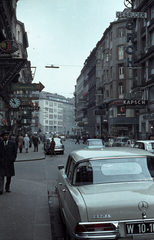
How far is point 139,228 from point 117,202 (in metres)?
0.39

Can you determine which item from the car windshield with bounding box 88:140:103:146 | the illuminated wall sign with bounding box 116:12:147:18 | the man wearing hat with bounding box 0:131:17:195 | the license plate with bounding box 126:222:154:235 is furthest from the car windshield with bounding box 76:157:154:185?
the illuminated wall sign with bounding box 116:12:147:18

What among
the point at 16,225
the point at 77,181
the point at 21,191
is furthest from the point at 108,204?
the point at 21,191

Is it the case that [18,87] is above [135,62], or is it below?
below

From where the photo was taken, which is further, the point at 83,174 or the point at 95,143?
the point at 95,143

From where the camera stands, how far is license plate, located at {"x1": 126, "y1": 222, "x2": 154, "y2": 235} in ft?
11.6

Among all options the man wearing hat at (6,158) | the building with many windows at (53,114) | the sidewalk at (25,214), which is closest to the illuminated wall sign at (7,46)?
the sidewalk at (25,214)

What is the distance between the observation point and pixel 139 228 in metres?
3.54

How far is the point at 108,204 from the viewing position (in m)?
3.57

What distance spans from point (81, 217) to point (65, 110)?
168 metres

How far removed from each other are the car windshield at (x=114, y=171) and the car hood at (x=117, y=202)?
36 centimetres

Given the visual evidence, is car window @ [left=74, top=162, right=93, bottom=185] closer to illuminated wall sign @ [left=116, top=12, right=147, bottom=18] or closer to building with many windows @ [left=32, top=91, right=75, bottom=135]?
illuminated wall sign @ [left=116, top=12, right=147, bottom=18]

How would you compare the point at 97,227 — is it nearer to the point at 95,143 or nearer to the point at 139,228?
the point at 139,228

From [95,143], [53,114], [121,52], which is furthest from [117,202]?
[53,114]

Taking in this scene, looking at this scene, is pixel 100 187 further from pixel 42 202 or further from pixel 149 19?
pixel 149 19
